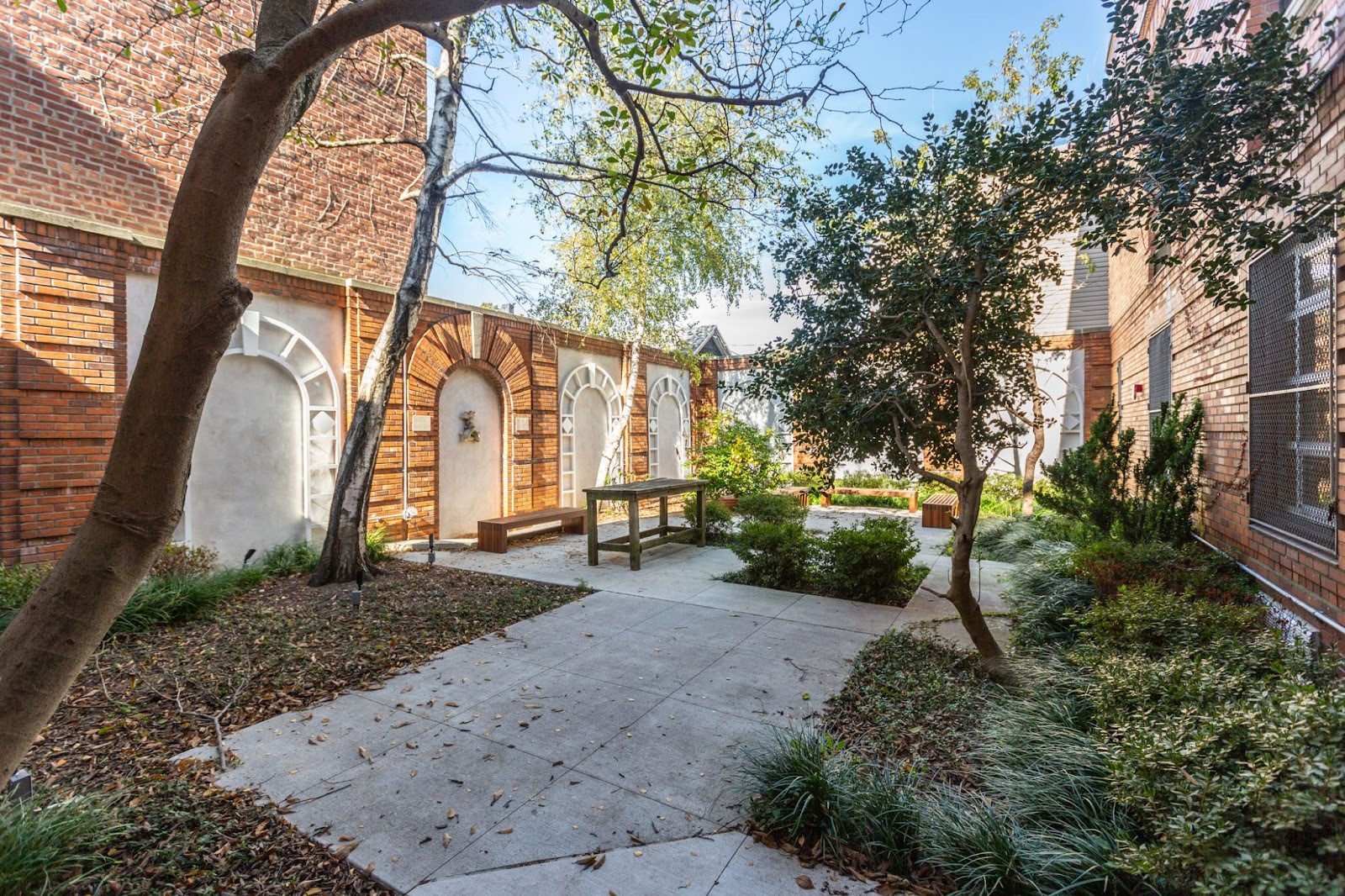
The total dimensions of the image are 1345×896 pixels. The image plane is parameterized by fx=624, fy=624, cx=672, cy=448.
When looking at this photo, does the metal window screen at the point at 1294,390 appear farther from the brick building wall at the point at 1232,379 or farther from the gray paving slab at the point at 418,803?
the gray paving slab at the point at 418,803

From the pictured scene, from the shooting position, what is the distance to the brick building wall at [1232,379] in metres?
3.16

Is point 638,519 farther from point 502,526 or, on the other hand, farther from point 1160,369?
point 1160,369

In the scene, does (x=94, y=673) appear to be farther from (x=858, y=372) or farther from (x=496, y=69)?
(x=496, y=69)

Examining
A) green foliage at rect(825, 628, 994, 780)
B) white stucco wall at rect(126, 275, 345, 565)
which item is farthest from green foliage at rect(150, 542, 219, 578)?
green foliage at rect(825, 628, 994, 780)

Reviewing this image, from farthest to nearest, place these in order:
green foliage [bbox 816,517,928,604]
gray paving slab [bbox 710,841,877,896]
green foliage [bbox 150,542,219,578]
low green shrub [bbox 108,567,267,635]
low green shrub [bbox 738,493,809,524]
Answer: low green shrub [bbox 738,493,809,524]
green foliage [bbox 816,517,928,604]
green foliage [bbox 150,542,219,578]
low green shrub [bbox 108,567,267,635]
gray paving slab [bbox 710,841,877,896]

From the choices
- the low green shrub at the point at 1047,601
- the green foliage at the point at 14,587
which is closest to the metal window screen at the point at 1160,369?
the low green shrub at the point at 1047,601

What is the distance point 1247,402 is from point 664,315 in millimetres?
8188

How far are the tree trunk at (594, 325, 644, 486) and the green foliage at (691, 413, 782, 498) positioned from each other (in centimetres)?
164

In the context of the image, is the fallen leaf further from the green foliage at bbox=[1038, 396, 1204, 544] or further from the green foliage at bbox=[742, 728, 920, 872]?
the green foliage at bbox=[1038, 396, 1204, 544]

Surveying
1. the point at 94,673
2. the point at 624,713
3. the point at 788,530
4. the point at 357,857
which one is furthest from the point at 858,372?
the point at 94,673

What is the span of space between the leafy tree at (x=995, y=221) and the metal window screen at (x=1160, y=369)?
8.95 feet

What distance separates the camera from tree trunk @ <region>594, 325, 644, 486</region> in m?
11.8

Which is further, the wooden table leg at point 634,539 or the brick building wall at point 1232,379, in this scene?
the wooden table leg at point 634,539

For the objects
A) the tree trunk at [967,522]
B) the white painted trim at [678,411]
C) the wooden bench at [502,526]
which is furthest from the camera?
the white painted trim at [678,411]
